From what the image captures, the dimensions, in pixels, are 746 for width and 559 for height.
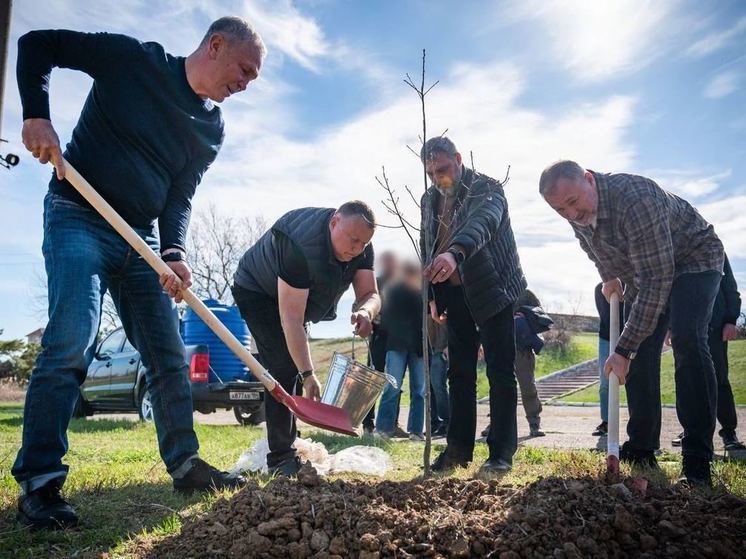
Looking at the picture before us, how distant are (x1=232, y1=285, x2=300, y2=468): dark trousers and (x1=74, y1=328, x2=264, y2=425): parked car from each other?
401 cm

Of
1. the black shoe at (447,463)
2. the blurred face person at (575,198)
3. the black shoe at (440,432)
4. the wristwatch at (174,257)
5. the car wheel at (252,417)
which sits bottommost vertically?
the car wheel at (252,417)

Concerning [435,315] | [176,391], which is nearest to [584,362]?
[435,315]

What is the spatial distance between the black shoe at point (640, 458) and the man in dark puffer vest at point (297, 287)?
1.81 m

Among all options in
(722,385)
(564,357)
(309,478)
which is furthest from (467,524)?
(564,357)

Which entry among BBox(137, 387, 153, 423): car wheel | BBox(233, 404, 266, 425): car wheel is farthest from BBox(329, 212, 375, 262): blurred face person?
BBox(137, 387, 153, 423): car wheel

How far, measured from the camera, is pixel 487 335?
13.2ft

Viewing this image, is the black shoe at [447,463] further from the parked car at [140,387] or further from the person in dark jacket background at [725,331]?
the parked car at [140,387]

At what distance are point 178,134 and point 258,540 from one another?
6.63ft

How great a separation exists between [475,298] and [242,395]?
555 centimetres

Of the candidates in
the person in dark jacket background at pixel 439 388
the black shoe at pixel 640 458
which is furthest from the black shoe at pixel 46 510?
the person in dark jacket background at pixel 439 388

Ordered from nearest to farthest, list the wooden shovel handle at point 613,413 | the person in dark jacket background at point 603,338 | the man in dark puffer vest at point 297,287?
the wooden shovel handle at point 613,413
the man in dark puffer vest at point 297,287
the person in dark jacket background at point 603,338

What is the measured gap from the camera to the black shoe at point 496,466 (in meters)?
3.80

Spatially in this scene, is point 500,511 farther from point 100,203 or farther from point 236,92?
point 236,92

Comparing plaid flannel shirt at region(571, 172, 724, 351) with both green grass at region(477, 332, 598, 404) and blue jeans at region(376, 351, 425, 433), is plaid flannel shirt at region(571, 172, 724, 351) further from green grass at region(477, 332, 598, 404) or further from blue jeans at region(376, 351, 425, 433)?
green grass at region(477, 332, 598, 404)
